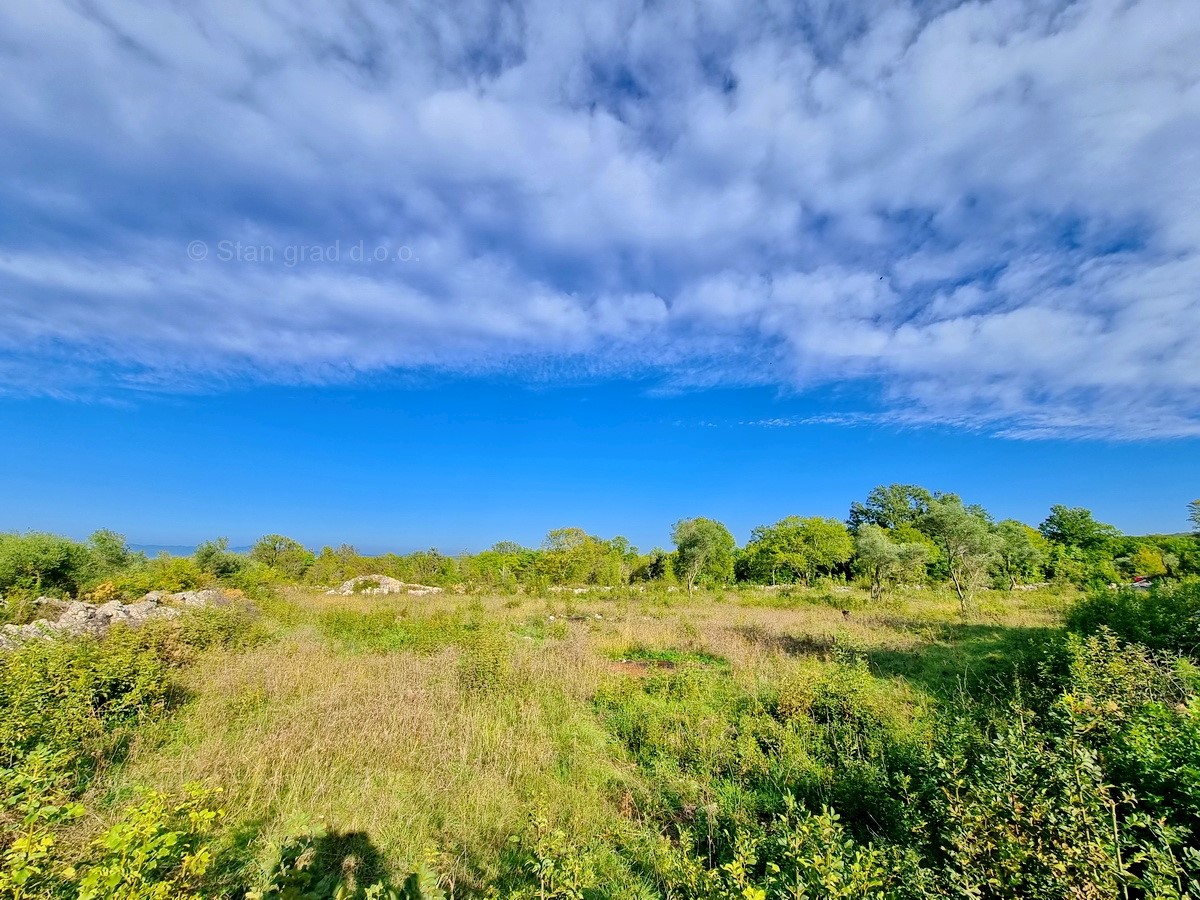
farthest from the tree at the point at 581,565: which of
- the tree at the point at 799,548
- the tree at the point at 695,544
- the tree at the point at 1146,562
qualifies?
the tree at the point at 1146,562

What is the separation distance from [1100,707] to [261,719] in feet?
31.9

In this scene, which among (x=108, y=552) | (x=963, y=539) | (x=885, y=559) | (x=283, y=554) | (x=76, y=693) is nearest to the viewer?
(x=76, y=693)

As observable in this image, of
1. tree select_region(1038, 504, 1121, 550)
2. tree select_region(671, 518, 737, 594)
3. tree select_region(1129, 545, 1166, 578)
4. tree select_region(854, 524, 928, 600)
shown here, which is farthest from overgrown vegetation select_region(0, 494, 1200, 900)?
tree select_region(1038, 504, 1121, 550)

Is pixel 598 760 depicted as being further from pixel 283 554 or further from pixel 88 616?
pixel 283 554

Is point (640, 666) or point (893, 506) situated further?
point (893, 506)

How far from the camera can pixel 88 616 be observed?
11156mm

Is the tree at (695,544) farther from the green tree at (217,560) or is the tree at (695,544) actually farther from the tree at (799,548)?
the green tree at (217,560)

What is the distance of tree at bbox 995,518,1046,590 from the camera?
113 ft

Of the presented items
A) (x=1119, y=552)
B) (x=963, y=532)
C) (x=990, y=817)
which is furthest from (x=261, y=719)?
(x=1119, y=552)

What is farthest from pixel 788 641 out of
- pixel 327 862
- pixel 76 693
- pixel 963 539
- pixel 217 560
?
pixel 217 560

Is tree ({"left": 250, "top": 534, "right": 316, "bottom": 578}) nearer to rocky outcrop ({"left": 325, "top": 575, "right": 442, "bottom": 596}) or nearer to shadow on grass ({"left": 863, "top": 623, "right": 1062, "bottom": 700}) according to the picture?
rocky outcrop ({"left": 325, "top": 575, "right": 442, "bottom": 596})

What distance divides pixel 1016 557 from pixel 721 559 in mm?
23291

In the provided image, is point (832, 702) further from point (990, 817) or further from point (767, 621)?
point (767, 621)

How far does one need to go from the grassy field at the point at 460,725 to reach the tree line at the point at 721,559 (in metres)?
7.81
